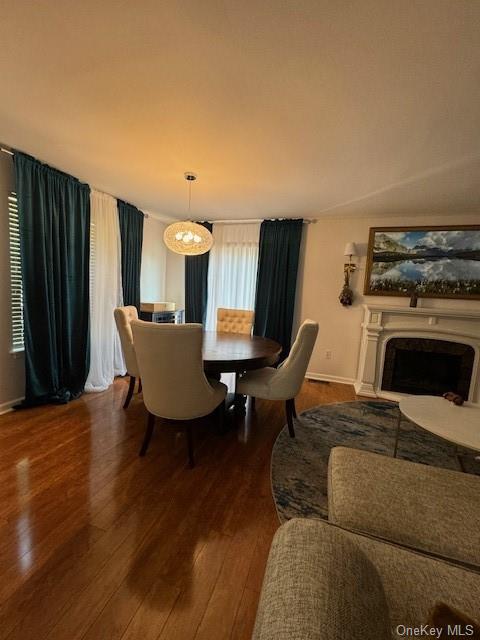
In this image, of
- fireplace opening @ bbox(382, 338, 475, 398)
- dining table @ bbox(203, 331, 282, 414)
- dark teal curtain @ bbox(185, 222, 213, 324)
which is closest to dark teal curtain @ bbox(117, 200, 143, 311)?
dark teal curtain @ bbox(185, 222, 213, 324)

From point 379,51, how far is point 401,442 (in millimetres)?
2689

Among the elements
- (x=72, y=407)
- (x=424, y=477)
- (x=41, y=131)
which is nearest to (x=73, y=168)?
(x=41, y=131)

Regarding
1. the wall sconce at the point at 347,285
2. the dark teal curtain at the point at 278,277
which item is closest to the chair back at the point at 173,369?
the dark teal curtain at the point at 278,277

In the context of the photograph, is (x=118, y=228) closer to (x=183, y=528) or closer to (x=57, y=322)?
(x=57, y=322)

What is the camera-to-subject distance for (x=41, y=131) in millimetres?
2055

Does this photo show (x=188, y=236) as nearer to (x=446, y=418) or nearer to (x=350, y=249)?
(x=350, y=249)

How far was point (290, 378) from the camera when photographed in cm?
231

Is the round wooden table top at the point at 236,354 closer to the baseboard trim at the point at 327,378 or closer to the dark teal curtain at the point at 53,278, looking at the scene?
the dark teal curtain at the point at 53,278

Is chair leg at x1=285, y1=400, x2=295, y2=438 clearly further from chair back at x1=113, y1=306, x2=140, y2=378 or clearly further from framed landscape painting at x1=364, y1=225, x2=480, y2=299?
framed landscape painting at x1=364, y1=225, x2=480, y2=299

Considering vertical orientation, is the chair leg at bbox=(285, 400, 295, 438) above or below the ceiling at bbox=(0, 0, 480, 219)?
below

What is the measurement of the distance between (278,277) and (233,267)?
31.0 inches

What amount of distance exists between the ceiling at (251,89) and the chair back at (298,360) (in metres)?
1.38

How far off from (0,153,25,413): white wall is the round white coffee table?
3.36 metres

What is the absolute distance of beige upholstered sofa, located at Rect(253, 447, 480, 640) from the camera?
1.89ft
